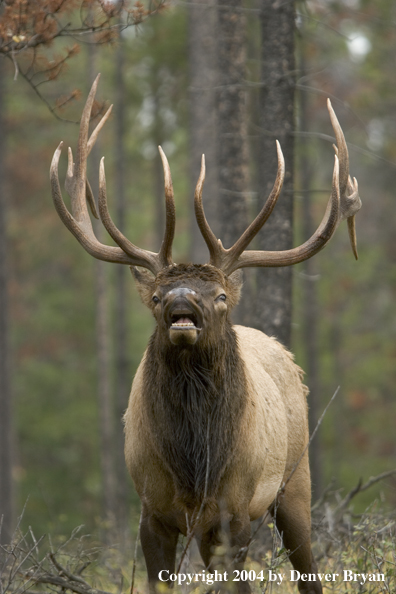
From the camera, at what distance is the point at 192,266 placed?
17.5ft

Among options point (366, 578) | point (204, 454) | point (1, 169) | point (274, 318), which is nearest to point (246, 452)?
point (204, 454)

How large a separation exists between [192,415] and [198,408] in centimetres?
6

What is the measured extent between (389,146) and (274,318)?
46.7ft

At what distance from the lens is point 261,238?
8.18m

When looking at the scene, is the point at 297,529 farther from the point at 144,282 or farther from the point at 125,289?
the point at 125,289

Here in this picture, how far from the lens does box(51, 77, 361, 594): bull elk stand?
509 centimetres

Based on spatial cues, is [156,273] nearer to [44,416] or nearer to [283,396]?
[283,396]

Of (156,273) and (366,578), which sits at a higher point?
(156,273)

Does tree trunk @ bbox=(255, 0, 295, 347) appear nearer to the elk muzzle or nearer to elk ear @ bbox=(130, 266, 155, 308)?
elk ear @ bbox=(130, 266, 155, 308)

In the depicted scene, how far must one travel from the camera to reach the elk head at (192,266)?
491 centimetres

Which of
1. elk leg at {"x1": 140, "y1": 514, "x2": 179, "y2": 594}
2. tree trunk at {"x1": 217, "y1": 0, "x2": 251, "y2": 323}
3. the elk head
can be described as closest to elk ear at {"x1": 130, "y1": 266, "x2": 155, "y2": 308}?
the elk head

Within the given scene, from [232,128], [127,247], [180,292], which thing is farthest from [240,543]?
[232,128]

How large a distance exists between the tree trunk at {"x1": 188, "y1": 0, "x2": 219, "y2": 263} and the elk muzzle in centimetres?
695

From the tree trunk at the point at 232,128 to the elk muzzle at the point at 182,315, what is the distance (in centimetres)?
428
